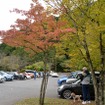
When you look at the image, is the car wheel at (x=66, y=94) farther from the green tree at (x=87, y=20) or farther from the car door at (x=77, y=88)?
the green tree at (x=87, y=20)

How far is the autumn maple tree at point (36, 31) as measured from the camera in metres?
11.1

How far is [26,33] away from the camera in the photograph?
11453mm

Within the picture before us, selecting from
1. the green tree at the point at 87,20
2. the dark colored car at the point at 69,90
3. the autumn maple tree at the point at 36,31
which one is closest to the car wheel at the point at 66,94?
the dark colored car at the point at 69,90

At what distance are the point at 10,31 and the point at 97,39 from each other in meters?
4.13

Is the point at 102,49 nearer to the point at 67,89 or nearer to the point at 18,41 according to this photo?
the point at 18,41

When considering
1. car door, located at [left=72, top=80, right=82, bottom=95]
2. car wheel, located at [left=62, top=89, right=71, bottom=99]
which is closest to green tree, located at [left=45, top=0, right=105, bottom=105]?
car door, located at [left=72, top=80, right=82, bottom=95]

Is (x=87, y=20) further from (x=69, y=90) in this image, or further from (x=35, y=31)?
(x=69, y=90)

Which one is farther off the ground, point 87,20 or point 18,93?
point 87,20

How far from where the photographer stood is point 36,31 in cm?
1123

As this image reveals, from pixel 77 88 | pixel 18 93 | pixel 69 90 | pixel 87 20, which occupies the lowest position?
pixel 18 93

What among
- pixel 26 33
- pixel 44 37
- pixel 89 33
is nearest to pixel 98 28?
pixel 89 33

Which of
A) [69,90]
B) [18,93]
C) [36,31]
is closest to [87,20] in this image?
[36,31]

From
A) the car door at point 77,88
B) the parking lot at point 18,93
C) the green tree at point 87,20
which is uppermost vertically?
the green tree at point 87,20

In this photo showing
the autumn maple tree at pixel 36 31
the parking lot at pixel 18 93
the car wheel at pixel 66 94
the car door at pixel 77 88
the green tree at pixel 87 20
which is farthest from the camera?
the car wheel at pixel 66 94
